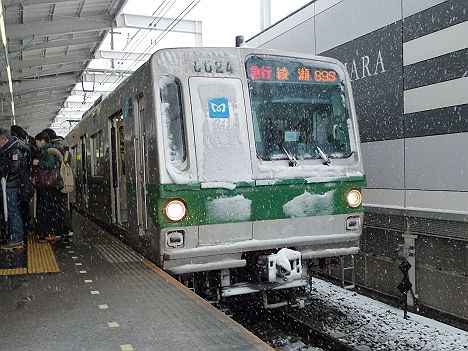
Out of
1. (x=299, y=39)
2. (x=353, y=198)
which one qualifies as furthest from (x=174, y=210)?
(x=299, y=39)

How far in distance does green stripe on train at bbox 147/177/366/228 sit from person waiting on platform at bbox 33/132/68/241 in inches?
88.6

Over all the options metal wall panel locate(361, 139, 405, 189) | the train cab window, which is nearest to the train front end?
metal wall panel locate(361, 139, 405, 189)

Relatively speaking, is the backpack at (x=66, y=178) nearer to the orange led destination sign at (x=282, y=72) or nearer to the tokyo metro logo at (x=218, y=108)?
the tokyo metro logo at (x=218, y=108)

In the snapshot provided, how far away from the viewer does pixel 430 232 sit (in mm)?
5383

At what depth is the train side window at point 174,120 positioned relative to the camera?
173 inches

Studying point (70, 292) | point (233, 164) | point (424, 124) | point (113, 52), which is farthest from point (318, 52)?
point (113, 52)

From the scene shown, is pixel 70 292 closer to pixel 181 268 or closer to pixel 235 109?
pixel 181 268

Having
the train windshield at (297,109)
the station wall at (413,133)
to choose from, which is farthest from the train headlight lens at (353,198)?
the station wall at (413,133)

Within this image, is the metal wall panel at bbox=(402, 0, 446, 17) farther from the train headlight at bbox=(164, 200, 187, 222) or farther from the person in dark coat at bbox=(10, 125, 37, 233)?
the person in dark coat at bbox=(10, 125, 37, 233)

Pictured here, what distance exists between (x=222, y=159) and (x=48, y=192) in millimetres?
2946

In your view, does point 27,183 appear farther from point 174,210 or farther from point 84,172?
point 84,172

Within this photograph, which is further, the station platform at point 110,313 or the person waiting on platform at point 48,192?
the person waiting on platform at point 48,192

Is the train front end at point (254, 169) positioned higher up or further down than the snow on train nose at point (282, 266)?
higher up

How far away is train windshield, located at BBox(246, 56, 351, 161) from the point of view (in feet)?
15.5
